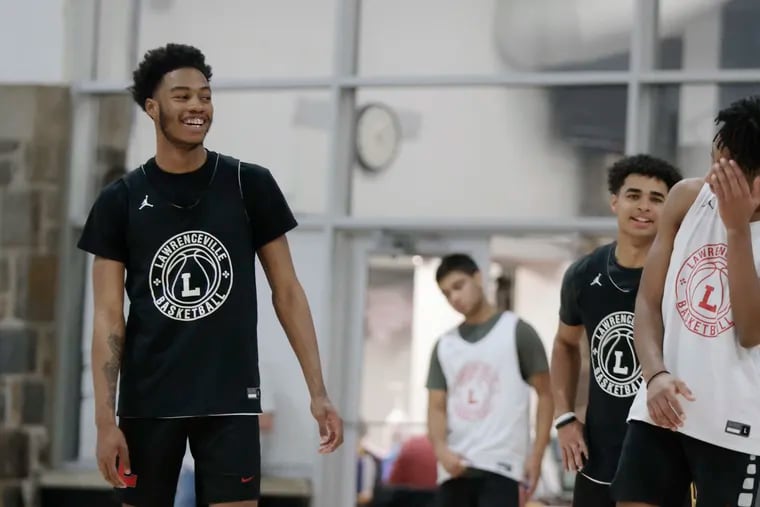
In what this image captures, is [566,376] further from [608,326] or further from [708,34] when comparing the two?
[708,34]

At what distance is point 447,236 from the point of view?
11.0 meters

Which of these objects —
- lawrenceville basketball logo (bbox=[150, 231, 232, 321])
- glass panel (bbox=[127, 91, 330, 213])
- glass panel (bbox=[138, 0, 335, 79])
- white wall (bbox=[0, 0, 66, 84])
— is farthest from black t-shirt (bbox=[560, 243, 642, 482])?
white wall (bbox=[0, 0, 66, 84])

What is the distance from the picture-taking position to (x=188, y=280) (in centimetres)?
500

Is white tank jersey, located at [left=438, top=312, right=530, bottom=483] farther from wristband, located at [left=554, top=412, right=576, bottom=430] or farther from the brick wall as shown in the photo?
the brick wall

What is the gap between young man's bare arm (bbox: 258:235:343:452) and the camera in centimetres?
502

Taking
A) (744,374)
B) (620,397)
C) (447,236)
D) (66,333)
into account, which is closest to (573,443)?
Result: (620,397)

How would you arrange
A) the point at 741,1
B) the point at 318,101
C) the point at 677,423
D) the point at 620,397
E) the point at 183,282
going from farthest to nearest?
1. the point at 318,101
2. the point at 741,1
3. the point at 620,397
4. the point at 183,282
5. the point at 677,423

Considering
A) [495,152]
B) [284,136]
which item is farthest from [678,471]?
[284,136]

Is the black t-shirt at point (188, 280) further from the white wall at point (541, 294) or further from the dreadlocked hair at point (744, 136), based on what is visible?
the white wall at point (541, 294)

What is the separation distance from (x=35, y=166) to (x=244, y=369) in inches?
270

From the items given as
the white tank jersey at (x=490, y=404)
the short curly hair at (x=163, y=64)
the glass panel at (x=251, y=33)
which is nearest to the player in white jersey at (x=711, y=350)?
the short curly hair at (x=163, y=64)

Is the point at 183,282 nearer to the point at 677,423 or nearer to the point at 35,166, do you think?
the point at 677,423

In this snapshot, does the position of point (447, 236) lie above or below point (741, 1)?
below

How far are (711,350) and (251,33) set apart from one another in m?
7.37
